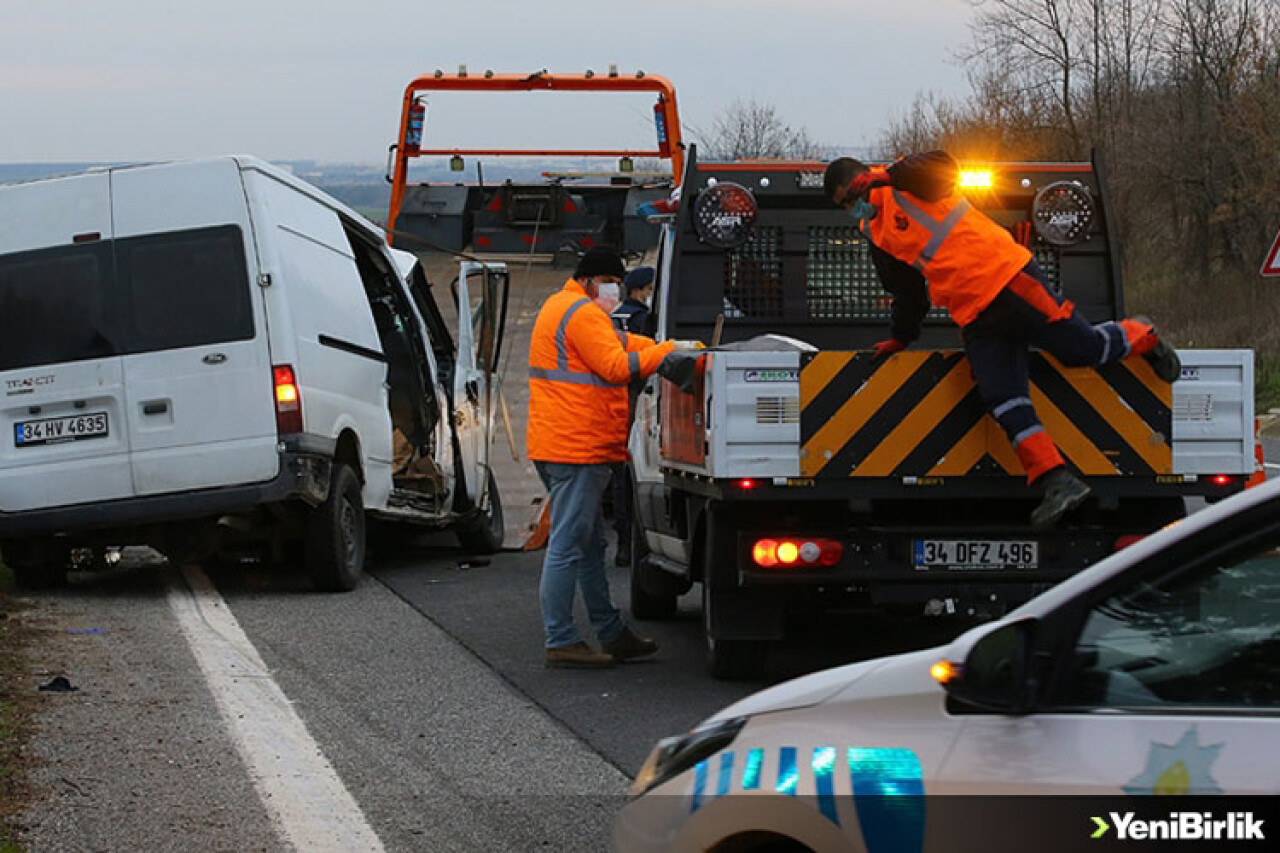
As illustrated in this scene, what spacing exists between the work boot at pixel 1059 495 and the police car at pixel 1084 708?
410 cm

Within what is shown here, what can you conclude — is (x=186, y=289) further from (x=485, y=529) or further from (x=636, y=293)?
(x=485, y=529)

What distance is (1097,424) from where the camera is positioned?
8.02 m

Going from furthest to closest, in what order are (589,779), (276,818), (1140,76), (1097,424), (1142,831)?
(1140,76)
(1097,424)
(589,779)
(276,818)
(1142,831)

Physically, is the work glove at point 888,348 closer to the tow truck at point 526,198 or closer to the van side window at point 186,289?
the van side window at point 186,289

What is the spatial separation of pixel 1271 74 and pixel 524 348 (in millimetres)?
26003

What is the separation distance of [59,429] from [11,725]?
4390mm

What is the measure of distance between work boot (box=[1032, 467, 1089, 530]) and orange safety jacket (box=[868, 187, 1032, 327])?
2.28 feet

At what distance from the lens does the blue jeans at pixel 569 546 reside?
30.2 feet

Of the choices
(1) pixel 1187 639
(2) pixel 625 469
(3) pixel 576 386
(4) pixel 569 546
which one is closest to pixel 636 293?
(2) pixel 625 469

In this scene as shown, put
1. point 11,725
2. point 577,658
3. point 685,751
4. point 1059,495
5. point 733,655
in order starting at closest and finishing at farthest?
point 685,751, point 11,725, point 1059,495, point 733,655, point 577,658

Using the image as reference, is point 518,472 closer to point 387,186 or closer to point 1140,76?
point 387,186

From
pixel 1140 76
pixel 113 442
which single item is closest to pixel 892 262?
pixel 113 442

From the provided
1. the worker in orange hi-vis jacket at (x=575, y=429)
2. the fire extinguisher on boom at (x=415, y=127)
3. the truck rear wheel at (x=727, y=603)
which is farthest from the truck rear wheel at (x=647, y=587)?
the fire extinguisher on boom at (x=415, y=127)

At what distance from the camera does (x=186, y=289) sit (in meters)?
11.7
